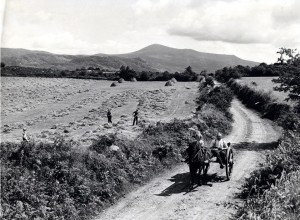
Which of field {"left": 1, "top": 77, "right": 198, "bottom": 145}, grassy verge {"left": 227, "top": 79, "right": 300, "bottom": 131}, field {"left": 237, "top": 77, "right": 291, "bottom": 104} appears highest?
field {"left": 237, "top": 77, "right": 291, "bottom": 104}

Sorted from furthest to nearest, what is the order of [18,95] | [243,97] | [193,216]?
[18,95]
[243,97]
[193,216]

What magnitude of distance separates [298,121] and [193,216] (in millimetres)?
11931

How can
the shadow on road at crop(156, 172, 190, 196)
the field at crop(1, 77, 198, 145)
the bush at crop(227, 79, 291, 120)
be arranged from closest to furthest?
the shadow on road at crop(156, 172, 190, 196) < the field at crop(1, 77, 198, 145) < the bush at crop(227, 79, 291, 120)

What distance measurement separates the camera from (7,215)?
9.60 meters

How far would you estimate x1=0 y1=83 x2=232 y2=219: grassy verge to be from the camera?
415 inches

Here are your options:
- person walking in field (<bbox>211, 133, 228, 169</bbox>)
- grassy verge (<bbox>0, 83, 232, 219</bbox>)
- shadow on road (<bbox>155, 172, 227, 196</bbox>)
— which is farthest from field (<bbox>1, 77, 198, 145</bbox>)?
person walking in field (<bbox>211, 133, 228, 169</bbox>)

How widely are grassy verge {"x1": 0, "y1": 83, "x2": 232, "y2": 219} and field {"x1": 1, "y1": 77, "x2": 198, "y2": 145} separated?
1109cm

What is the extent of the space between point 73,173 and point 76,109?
3905 cm

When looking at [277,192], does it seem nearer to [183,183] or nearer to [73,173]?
[183,183]

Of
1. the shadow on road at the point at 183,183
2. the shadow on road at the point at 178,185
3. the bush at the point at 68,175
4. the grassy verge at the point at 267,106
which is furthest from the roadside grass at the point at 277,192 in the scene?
the grassy verge at the point at 267,106

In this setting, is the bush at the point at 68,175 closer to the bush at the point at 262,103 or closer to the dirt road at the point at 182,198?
the dirt road at the point at 182,198

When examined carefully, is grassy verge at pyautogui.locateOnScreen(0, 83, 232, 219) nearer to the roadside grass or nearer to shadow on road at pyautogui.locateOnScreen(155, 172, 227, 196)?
shadow on road at pyautogui.locateOnScreen(155, 172, 227, 196)

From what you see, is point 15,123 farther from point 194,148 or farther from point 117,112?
point 194,148

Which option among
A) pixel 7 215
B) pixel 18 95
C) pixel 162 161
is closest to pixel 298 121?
pixel 162 161
